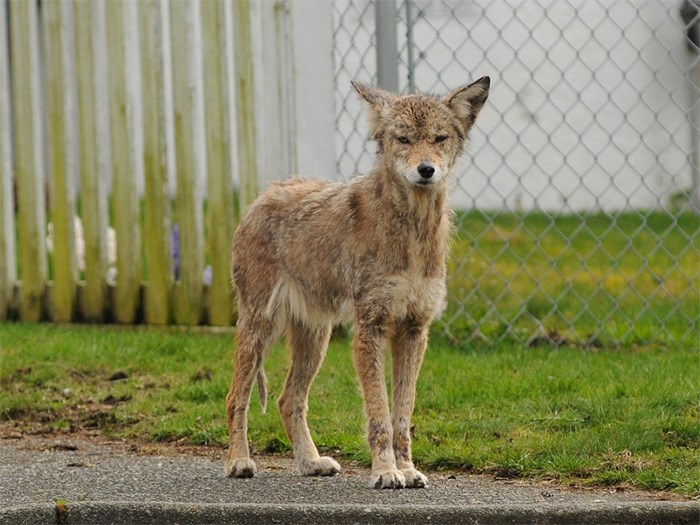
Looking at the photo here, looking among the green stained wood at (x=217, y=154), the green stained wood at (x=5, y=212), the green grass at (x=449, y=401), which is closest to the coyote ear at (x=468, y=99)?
the green grass at (x=449, y=401)

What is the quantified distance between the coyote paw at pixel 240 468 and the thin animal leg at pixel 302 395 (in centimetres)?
21

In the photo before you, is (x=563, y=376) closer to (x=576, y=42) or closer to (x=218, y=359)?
(x=218, y=359)

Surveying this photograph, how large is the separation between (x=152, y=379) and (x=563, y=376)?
2.22 meters

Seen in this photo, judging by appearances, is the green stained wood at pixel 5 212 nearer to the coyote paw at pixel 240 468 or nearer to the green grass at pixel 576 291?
the green grass at pixel 576 291

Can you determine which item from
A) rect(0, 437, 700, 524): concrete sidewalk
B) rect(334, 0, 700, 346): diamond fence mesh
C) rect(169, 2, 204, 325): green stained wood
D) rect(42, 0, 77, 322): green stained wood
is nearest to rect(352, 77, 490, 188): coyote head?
rect(334, 0, 700, 346): diamond fence mesh

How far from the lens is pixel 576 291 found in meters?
8.73

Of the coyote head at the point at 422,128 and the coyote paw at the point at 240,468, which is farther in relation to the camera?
the coyote paw at the point at 240,468

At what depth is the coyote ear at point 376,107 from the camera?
516cm

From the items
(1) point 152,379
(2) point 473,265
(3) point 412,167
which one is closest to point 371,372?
(3) point 412,167

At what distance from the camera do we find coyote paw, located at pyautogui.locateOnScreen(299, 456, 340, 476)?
5125 mm

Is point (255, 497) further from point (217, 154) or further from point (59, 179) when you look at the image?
point (59, 179)

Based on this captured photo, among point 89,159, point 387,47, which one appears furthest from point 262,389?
point 89,159

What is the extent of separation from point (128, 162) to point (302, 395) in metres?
3.06

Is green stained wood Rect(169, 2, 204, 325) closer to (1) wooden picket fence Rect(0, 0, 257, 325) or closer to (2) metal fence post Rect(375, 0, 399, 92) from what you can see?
(1) wooden picket fence Rect(0, 0, 257, 325)
